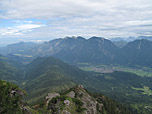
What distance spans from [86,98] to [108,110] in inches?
1134

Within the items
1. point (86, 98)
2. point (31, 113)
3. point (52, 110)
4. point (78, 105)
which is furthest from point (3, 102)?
point (86, 98)

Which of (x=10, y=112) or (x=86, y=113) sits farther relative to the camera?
(x=86, y=113)

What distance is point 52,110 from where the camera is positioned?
8694 cm

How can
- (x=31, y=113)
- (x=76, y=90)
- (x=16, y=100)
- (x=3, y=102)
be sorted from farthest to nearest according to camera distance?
(x=76, y=90), (x=31, y=113), (x=16, y=100), (x=3, y=102)

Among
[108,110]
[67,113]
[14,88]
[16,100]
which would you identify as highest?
[14,88]

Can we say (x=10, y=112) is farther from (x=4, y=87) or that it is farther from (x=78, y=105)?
(x=78, y=105)

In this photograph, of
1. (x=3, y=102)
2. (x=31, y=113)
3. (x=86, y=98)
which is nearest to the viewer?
(x=3, y=102)

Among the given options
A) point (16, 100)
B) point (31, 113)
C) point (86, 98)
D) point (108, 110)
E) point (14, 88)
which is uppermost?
point (14, 88)

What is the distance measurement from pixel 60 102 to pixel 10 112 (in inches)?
1388

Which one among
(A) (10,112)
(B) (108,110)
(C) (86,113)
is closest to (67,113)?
(C) (86,113)

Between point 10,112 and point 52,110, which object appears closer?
point 10,112

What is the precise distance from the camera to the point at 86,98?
413 feet

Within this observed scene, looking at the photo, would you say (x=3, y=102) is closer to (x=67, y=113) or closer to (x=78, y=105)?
(x=67, y=113)

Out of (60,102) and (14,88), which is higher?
(14,88)
